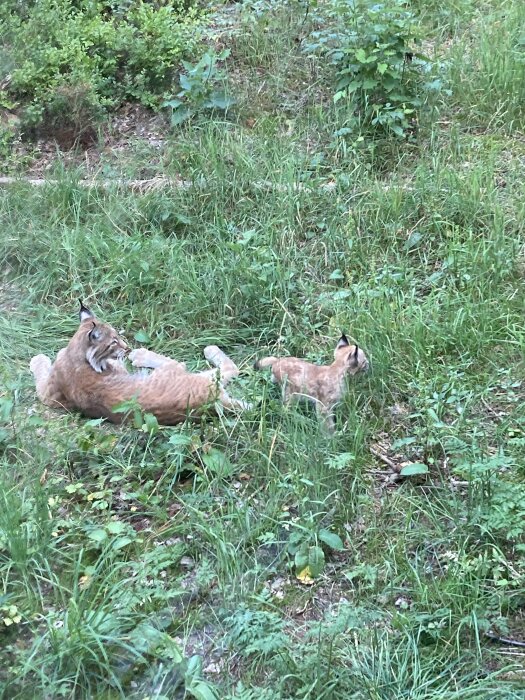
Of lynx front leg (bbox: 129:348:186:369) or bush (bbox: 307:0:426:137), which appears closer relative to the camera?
lynx front leg (bbox: 129:348:186:369)

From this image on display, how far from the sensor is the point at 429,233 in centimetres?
630

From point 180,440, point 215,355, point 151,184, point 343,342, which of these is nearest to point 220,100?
point 151,184

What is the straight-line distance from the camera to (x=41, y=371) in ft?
18.4

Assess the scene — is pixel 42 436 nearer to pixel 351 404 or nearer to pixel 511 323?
pixel 351 404

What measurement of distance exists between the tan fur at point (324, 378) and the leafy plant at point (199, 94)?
339 cm

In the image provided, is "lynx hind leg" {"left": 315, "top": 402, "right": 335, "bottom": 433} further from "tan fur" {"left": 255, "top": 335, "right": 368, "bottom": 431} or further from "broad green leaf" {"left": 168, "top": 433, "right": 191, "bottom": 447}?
"broad green leaf" {"left": 168, "top": 433, "right": 191, "bottom": 447}

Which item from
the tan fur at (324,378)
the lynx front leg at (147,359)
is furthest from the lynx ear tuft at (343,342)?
the lynx front leg at (147,359)

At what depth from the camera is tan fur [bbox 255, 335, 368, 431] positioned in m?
5.01

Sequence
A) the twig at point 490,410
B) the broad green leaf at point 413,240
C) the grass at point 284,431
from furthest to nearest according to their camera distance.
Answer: the broad green leaf at point 413,240 → the twig at point 490,410 → the grass at point 284,431

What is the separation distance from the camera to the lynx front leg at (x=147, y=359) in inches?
220

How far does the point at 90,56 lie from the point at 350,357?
500 cm

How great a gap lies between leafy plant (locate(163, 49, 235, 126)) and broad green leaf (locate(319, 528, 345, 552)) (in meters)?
4.71

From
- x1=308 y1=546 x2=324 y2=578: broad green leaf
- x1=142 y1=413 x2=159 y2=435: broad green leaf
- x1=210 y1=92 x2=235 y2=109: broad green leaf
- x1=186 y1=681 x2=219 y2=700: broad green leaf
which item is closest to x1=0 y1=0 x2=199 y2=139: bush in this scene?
x1=210 y1=92 x2=235 y2=109: broad green leaf

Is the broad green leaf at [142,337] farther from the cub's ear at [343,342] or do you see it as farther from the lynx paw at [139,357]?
the cub's ear at [343,342]
